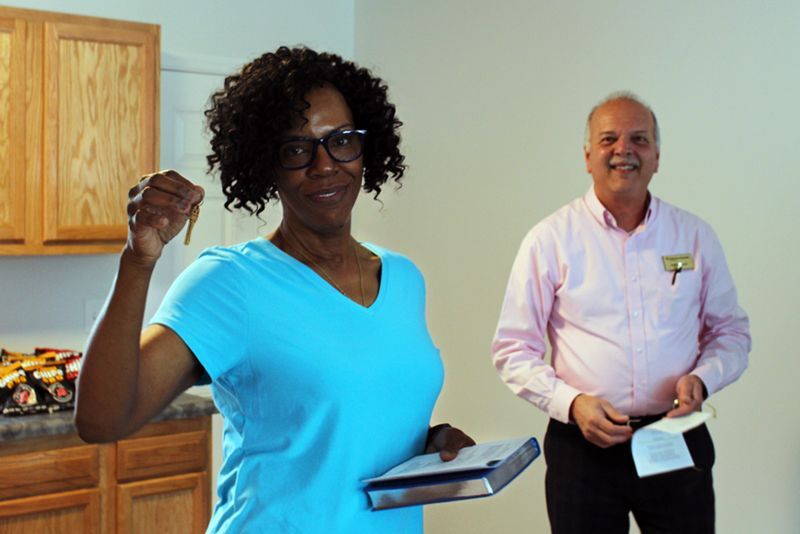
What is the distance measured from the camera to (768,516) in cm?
295

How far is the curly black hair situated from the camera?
1.40 m

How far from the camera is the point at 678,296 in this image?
103 inches

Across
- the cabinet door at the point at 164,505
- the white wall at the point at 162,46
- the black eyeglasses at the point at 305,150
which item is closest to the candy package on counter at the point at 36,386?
the cabinet door at the point at 164,505

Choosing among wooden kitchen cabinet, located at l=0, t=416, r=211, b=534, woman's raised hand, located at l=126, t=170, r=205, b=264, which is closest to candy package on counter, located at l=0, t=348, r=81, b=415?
wooden kitchen cabinet, located at l=0, t=416, r=211, b=534

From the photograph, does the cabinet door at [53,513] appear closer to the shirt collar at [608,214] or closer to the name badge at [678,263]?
the shirt collar at [608,214]

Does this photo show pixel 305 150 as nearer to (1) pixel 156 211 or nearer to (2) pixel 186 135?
(1) pixel 156 211

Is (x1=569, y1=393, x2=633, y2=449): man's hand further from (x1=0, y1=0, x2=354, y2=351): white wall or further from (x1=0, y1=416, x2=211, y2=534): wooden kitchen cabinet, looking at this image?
(x1=0, y1=0, x2=354, y2=351): white wall

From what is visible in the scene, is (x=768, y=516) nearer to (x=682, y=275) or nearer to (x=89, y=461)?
(x=682, y=275)

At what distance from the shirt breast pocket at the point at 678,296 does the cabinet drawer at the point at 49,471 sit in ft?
5.96

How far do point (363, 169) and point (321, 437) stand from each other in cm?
47

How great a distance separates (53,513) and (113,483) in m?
0.21

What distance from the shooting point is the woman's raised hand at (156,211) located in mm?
1099

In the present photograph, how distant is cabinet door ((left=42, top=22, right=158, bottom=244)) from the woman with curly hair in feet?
6.85

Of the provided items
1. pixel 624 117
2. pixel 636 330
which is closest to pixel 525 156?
pixel 624 117
